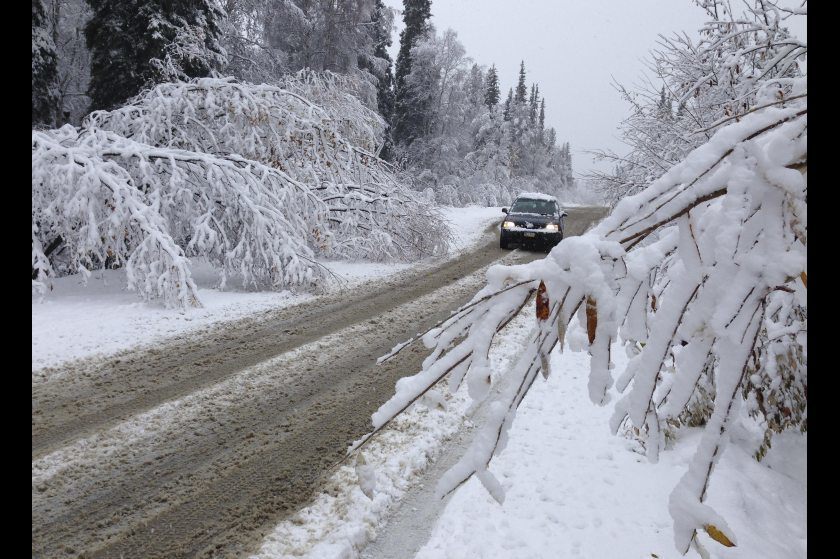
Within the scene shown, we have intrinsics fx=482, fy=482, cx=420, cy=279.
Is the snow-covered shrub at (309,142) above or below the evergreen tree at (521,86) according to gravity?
below

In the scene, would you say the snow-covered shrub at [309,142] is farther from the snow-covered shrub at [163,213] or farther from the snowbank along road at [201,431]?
the snowbank along road at [201,431]

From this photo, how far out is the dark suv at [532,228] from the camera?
14195 millimetres

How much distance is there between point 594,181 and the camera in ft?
26.5

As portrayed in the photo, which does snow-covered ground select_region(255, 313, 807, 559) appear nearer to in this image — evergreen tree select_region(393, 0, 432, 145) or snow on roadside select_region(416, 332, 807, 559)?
snow on roadside select_region(416, 332, 807, 559)

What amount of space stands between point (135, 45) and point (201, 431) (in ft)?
40.0

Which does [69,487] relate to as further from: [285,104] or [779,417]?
[285,104]

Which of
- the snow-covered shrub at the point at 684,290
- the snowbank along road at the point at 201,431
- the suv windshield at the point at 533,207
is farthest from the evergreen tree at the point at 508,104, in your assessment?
the snow-covered shrub at the point at 684,290

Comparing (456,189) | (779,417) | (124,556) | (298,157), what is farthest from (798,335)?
(456,189)

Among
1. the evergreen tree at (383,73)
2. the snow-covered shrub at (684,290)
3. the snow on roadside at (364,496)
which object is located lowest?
the snow on roadside at (364,496)

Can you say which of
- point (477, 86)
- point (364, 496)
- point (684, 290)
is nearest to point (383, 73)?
point (477, 86)

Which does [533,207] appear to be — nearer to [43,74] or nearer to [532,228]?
[532,228]

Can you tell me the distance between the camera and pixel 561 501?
328 centimetres

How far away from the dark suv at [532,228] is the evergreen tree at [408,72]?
2212 centimetres

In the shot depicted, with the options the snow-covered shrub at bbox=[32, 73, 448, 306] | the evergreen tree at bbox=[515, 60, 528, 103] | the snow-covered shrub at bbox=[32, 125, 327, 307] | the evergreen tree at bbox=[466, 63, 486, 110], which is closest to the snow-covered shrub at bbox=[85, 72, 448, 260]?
→ the snow-covered shrub at bbox=[32, 73, 448, 306]
